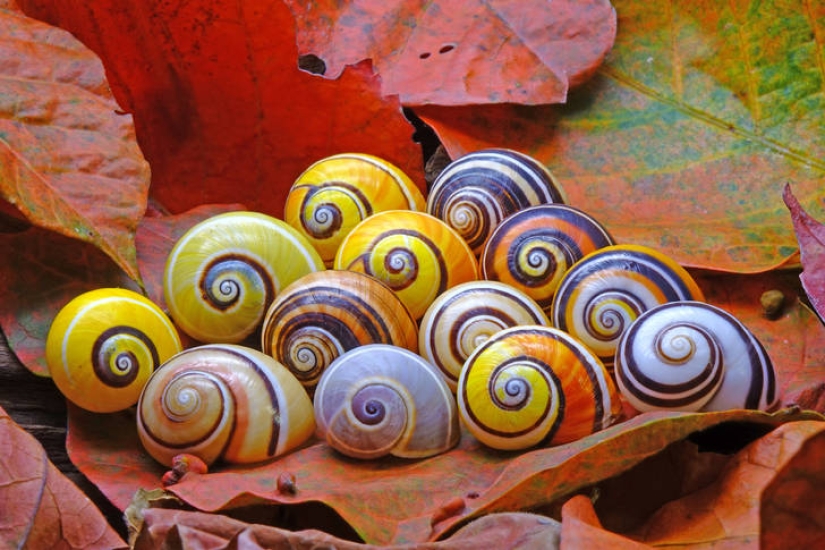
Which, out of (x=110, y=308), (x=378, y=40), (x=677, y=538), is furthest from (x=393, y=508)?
(x=378, y=40)

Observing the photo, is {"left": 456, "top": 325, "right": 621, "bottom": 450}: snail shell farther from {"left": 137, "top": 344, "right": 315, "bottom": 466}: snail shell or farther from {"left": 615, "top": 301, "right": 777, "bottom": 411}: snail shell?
{"left": 137, "top": 344, "right": 315, "bottom": 466}: snail shell

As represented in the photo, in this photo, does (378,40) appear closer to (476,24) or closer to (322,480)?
(476,24)

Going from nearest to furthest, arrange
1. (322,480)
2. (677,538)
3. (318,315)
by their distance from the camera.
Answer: (677,538), (322,480), (318,315)

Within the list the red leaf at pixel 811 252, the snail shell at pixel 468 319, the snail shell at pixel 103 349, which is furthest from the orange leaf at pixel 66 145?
the red leaf at pixel 811 252

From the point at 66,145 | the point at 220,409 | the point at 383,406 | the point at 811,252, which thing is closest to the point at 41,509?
the point at 220,409

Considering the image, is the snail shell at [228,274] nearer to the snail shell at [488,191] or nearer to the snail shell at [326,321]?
the snail shell at [326,321]

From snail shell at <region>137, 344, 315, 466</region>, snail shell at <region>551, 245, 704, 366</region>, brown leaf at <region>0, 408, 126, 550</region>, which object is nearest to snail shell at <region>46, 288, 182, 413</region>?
snail shell at <region>137, 344, 315, 466</region>
